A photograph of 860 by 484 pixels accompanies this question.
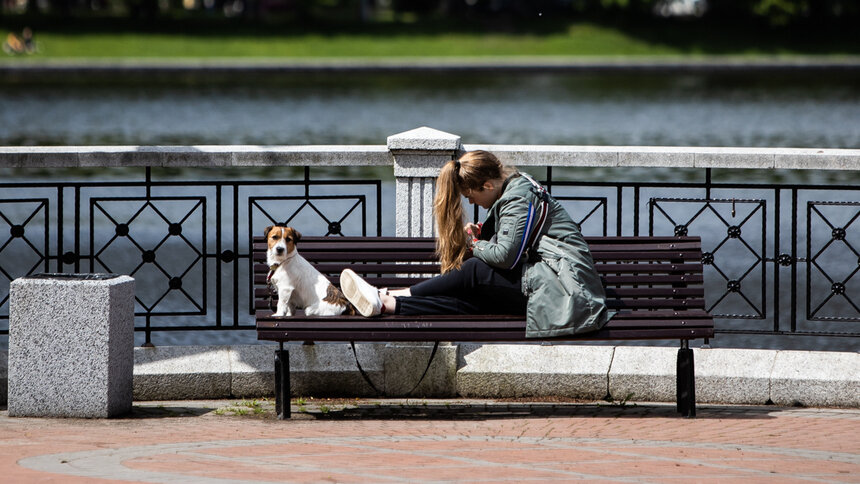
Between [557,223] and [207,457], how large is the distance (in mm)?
2116

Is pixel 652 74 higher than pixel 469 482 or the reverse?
higher

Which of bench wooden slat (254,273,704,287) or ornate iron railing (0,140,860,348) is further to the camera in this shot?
ornate iron railing (0,140,860,348)

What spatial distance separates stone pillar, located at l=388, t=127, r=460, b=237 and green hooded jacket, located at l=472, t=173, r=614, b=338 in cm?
75

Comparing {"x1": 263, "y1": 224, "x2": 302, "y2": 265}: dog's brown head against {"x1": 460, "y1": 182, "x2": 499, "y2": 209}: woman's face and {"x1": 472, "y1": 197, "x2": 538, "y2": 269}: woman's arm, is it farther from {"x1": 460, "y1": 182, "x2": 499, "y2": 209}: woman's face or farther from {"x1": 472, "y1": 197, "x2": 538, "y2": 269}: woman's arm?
{"x1": 472, "y1": 197, "x2": 538, "y2": 269}: woman's arm

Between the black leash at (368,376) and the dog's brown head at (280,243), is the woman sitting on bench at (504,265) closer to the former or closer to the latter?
the dog's brown head at (280,243)

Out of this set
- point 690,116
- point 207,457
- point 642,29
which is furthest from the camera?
point 642,29

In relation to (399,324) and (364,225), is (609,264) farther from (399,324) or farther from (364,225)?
(364,225)

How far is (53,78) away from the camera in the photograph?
4550 centimetres

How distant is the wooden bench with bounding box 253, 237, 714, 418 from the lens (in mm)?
5941

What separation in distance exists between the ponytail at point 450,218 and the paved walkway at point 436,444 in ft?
2.76

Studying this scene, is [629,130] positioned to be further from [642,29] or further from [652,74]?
[642,29]

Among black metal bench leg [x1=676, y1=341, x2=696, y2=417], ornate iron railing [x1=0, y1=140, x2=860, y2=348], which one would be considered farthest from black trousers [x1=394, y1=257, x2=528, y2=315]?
black metal bench leg [x1=676, y1=341, x2=696, y2=417]

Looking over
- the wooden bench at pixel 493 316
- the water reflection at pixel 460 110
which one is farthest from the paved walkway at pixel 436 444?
the water reflection at pixel 460 110

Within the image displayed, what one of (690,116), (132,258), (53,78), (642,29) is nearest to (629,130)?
(690,116)
